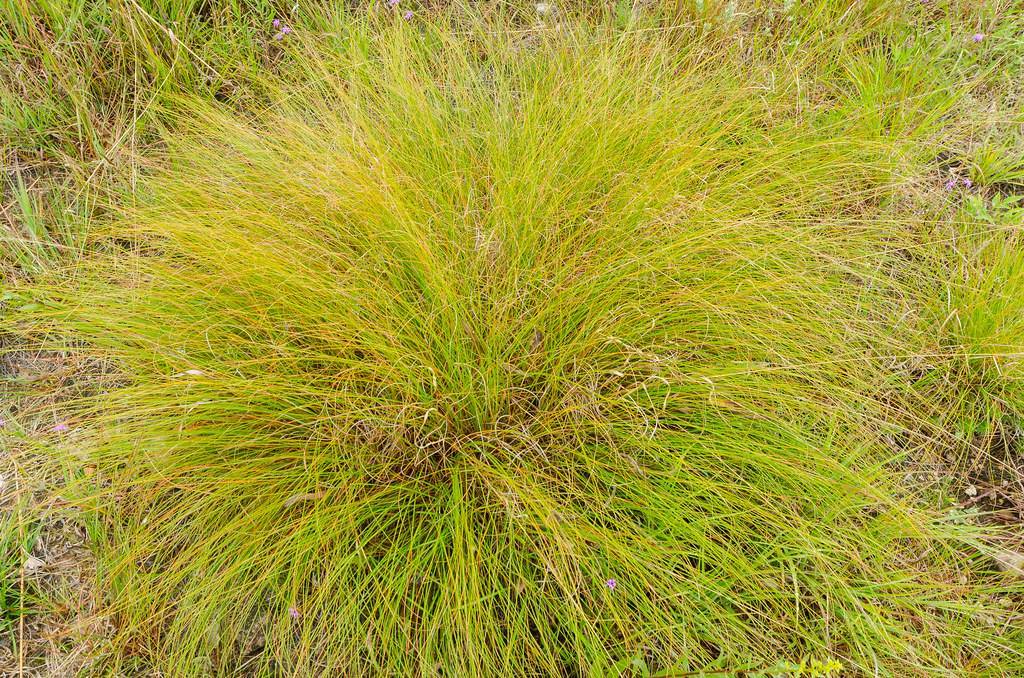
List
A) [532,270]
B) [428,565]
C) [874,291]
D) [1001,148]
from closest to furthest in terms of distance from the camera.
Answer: [428,565], [532,270], [874,291], [1001,148]

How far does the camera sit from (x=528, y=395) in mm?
2199

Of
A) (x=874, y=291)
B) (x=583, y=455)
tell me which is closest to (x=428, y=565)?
(x=583, y=455)

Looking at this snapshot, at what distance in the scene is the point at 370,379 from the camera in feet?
6.93

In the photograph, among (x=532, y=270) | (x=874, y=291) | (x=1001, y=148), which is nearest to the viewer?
(x=532, y=270)

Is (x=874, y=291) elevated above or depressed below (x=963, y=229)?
below

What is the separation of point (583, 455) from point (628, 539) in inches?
11.4

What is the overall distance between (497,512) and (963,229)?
7.50 ft

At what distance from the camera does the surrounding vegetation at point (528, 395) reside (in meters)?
1.96

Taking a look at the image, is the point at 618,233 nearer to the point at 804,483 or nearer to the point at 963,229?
the point at 804,483

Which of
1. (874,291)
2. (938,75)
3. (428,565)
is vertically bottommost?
(428,565)

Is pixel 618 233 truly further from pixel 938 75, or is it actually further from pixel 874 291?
pixel 938 75

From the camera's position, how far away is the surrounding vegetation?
196 centimetres

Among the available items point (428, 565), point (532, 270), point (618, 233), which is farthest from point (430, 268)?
point (428, 565)

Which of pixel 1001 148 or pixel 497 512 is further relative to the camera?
pixel 1001 148
